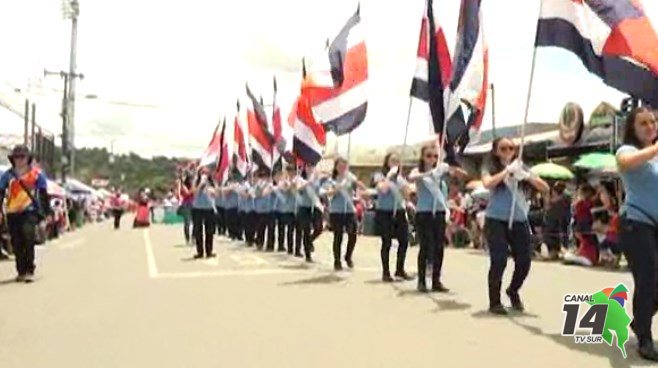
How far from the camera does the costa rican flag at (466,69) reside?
10625 millimetres

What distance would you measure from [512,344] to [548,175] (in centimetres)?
1515

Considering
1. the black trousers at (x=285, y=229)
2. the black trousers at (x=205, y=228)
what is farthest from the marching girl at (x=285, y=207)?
the black trousers at (x=205, y=228)

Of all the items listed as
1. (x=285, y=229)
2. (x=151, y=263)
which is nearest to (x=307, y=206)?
(x=285, y=229)

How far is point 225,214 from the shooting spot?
2605cm

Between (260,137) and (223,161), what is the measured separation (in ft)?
14.4

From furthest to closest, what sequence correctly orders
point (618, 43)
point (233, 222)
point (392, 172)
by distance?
point (233, 222) → point (392, 172) → point (618, 43)

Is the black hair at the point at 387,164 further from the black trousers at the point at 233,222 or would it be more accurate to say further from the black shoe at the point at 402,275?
the black trousers at the point at 233,222

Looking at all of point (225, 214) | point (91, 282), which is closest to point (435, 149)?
point (91, 282)

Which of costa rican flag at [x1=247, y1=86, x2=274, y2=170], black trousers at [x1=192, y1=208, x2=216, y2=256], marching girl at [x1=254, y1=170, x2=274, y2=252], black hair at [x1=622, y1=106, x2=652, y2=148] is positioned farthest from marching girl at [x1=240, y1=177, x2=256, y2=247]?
black hair at [x1=622, y1=106, x2=652, y2=148]

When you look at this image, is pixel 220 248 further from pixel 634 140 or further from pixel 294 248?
pixel 634 140

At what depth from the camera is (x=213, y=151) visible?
92.7ft

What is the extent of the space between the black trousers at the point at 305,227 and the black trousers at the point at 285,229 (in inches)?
33.5

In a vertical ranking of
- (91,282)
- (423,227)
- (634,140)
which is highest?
(634,140)

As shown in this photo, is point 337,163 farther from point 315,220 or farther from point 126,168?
point 126,168
